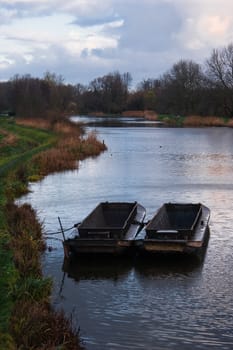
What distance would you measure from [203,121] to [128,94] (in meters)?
48.0

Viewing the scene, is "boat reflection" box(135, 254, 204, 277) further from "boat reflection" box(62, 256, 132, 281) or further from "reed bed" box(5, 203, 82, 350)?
"reed bed" box(5, 203, 82, 350)

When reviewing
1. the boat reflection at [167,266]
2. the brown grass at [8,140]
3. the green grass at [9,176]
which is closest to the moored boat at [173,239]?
the boat reflection at [167,266]

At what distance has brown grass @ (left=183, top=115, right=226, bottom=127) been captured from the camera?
7869cm

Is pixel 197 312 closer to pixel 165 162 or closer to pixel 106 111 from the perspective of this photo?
pixel 165 162

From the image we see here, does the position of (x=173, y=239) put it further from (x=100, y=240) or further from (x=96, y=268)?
(x=96, y=268)

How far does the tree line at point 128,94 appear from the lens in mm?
67750

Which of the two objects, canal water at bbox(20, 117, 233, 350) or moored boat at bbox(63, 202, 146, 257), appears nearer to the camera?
canal water at bbox(20, 117, 233, 350)

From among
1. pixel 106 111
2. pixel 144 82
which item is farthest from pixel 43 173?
pixel 144 82

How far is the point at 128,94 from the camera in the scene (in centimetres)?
12606

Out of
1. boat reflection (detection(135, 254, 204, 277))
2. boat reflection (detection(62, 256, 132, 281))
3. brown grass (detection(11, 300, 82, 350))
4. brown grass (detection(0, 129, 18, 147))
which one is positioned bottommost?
Result: boat reflection (detection(62, 256, 132, 281))

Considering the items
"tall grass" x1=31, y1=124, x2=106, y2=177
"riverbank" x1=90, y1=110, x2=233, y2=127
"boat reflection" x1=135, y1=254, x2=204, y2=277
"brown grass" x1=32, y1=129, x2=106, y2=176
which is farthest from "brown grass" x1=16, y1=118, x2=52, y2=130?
"boat reflection" x1=135, y1=254, x2=204, y2=277

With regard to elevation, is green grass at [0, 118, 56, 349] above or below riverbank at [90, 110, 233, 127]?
below

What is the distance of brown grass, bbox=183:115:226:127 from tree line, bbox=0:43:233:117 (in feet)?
13.6

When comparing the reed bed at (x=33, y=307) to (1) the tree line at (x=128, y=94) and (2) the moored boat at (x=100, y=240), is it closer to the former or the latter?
(2) the moored boat at (x=100, y=240)
